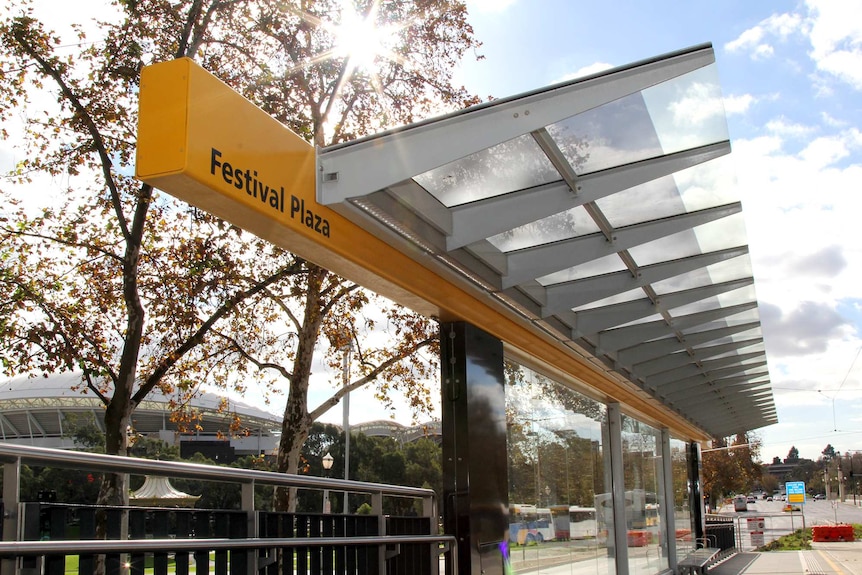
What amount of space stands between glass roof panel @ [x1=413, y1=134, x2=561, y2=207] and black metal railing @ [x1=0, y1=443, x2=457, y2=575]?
171 centimetres

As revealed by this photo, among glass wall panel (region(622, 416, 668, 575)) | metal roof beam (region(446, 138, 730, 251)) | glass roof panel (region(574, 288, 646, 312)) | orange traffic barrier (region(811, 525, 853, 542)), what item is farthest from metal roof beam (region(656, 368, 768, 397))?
orange traffic barrier (region(811, 525, 853, 542))

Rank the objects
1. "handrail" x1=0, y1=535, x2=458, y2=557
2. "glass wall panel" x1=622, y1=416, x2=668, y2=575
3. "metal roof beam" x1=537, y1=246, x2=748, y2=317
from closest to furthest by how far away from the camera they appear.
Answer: "handrail" x1=0, y1=535, x2=458, y2=557 → "metal roof beam" x1=537, y1=246, x2=748, y2=317 → "glass wall panel" x1=622, y1=416, x2=668, y2=575

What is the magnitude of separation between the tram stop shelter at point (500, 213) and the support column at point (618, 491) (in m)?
2.18

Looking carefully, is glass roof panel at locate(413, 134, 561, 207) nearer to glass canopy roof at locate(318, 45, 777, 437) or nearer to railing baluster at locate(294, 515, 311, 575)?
glass canopy roof at locate(318, 45, 777, 437)

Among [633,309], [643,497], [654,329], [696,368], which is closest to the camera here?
[633,309]

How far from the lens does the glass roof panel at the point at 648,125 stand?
3.89 meters

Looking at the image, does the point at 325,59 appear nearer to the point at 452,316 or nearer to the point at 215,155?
the point at 452,316

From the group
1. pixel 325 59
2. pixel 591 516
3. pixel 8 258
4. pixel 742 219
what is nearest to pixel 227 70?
pixel 325 59

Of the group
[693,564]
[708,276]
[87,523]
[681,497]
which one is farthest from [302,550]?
[681,497]

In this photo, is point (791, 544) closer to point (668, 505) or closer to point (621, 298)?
point (668, 505)

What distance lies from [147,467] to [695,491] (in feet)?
69.2

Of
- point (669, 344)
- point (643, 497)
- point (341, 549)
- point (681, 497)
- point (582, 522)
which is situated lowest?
point (681, 497)

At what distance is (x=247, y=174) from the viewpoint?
3.57 meters

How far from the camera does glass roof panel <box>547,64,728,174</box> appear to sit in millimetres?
3893
